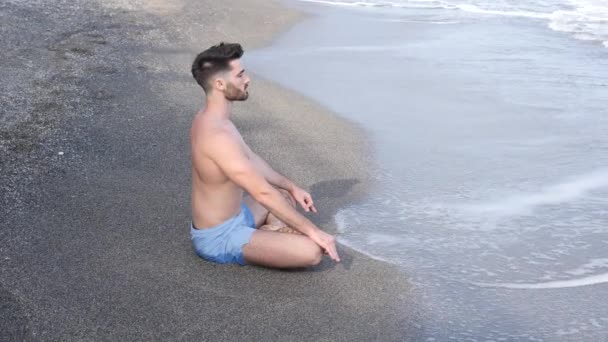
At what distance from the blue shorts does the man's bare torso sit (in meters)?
0.05

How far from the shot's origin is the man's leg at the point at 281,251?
4594 mm

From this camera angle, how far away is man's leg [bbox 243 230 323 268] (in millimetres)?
4594

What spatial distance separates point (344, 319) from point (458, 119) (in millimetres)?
4108

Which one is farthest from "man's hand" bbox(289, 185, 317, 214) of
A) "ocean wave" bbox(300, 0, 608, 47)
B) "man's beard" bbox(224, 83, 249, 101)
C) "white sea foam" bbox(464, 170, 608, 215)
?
"ocean wave" bbox(300, 0, 608, 47)

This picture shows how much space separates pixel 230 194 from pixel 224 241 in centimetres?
28

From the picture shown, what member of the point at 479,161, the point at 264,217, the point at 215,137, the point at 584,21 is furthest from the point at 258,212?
the point at 584,21

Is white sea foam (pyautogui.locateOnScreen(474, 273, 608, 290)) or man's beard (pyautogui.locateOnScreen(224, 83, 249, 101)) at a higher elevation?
man's beard (pyautogui.locateOnScreen(224, 83, 249, 101))

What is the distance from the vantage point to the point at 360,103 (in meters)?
8.45

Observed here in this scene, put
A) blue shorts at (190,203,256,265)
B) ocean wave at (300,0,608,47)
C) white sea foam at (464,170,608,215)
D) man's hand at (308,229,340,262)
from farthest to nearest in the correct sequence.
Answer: ocean wave at (300,0,608,47), white sea foam at (464,170,608,215), blue shorts at (190,203,256,265), man's hand at (308,229,340,262)

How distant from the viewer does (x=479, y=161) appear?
6.82m

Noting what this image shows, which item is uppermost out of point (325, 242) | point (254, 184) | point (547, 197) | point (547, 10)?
point (254, 184)

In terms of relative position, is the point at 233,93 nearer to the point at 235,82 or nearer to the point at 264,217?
the point at 235,82

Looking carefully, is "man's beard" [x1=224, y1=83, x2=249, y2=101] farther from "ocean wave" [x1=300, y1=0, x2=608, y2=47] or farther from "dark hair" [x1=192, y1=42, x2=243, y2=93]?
"ocean wave" [x1=300, y1=0, x2=608, y2=47]

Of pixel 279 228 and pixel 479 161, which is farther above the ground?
pixel 279 228
